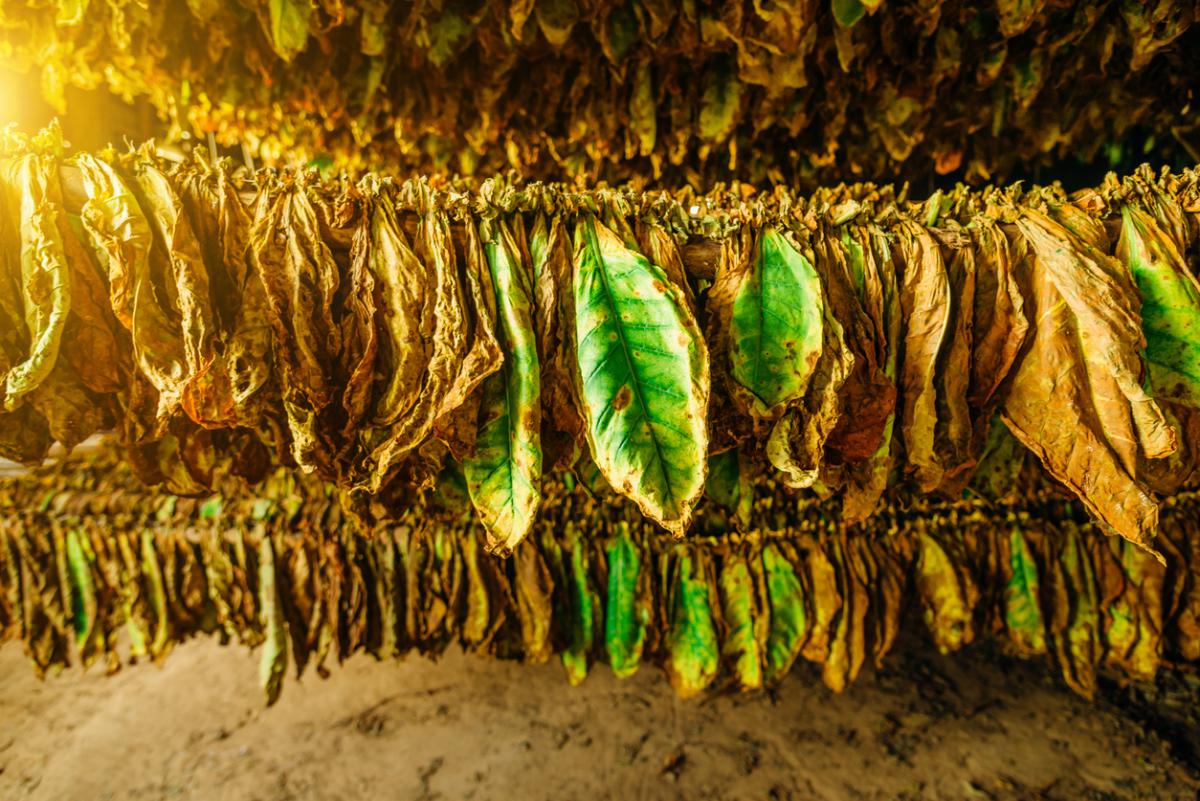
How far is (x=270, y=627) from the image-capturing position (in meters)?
1.88

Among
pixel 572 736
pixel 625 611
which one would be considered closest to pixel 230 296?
pixel 625 611

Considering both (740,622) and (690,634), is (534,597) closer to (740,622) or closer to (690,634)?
(690,634)

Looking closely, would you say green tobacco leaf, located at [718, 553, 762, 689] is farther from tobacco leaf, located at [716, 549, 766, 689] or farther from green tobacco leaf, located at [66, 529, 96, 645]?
green tobacco leaf, located at [66, 529, 96, 645]

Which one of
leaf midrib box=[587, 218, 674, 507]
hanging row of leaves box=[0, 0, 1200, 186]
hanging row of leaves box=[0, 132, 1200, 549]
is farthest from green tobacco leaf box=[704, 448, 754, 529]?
hanging row of leaves box=[0, 0, 1200, 186]

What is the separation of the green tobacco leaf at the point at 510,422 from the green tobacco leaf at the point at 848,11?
1.39 meters

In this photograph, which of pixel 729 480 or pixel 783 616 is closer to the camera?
pixel 729 480

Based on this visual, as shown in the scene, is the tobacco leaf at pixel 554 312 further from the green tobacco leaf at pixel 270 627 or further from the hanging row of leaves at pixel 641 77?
the green tobacco leaf at pixel 270 627

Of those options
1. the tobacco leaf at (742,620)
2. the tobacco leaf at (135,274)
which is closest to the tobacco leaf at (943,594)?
the tobacco leaf at (742,620)

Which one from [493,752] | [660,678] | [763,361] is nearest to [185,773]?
[493,752]

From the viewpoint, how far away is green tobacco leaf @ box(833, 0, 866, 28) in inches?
65.5

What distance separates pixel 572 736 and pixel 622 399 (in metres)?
2.10

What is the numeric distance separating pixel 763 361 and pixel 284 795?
2538 millimetres

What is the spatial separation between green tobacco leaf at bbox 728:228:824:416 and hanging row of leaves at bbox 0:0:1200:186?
3.42ft

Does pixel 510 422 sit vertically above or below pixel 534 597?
above
